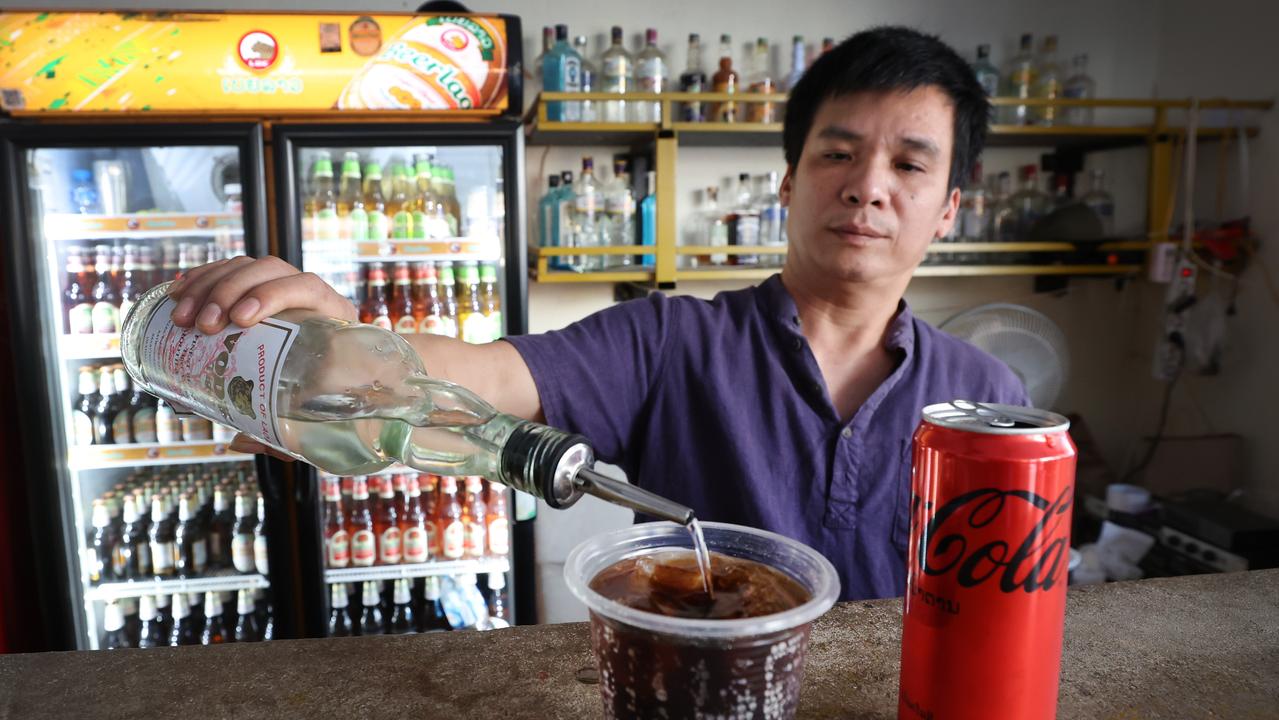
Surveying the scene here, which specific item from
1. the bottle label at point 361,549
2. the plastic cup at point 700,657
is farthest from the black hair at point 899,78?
the bottle label at point 361,549

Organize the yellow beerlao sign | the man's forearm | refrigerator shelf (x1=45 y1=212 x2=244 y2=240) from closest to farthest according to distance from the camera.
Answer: the man's forearm, the yellow beerlao sign, refrigerator shelf (x1=45 y1=212 x2=244 y2=240)

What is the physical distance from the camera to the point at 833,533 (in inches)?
47.6

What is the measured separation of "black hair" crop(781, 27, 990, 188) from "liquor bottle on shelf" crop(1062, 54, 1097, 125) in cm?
186

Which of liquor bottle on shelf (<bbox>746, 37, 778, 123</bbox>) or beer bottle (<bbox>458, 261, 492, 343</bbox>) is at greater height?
liquor bottle on shelf (<bbox>746, 37, 778, 123</bbox>)

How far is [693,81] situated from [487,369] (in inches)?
73.8

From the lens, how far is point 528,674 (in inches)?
29.0

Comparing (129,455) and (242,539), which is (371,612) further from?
(129,455)

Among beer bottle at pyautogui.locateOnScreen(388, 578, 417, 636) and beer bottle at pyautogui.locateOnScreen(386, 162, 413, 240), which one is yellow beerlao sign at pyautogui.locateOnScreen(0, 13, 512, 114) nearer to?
beer bottle at pyautogui.locateOnScreen(386, 162, 413, 240)

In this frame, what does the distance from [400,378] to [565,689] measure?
31cm

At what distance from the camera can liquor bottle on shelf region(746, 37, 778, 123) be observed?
2660 mm

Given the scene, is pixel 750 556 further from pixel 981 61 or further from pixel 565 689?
pixel 981 61

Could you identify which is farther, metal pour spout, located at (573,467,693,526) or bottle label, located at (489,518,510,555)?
bottle label, located at (489,518,510,555)

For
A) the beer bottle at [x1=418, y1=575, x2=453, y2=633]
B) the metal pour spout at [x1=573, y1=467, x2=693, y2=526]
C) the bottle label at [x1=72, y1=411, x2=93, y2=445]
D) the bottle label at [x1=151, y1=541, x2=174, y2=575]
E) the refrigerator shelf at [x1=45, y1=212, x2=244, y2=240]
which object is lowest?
the beer bottle at [x1=418, y1=575, x2=453, y2=633]

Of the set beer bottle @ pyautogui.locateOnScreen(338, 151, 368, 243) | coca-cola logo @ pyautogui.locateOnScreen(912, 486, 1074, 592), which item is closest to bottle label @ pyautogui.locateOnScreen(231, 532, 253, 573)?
beer bottle @ pyautogui.locateOnScreen(338, 151, 368, 243)
